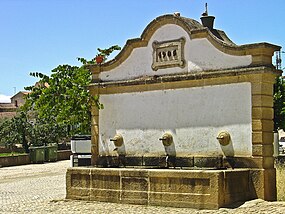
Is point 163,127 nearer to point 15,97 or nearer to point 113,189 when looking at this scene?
point 113,189

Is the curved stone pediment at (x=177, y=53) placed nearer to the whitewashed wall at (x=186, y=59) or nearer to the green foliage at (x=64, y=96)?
the whitewashed wall at (x=186, y=59)

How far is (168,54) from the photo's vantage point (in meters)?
14.4

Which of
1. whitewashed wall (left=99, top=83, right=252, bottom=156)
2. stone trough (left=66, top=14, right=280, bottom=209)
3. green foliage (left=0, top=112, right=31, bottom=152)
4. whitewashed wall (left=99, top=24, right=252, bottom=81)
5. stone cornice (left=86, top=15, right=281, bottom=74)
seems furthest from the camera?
green foliage (left=0, top=112, right=31, bottom=152)

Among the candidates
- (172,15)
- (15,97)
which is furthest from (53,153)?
(15,97)

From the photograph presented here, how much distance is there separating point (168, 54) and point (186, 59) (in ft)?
2.13

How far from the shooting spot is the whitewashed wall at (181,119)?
12.9m

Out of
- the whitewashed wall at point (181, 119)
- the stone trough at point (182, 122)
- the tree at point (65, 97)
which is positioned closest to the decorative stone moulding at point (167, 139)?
the stone trough at point (182, 122)

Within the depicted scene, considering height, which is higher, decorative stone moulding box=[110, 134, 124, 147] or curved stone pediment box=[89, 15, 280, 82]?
curved stone pediment box=[89, 15, 280, 82]

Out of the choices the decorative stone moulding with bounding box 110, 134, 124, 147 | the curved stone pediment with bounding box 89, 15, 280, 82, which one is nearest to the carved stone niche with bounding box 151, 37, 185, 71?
the curved stone pediment with bounding box 89, 15, 280, 82

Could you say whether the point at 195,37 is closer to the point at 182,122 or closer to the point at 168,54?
the point at 168,54

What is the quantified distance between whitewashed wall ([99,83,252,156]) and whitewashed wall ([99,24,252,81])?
533 millimetres

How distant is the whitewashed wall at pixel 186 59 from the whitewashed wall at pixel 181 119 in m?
0.53

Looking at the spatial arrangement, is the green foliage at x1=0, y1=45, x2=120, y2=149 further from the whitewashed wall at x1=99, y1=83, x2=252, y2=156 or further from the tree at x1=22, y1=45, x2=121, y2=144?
the whitewashed wall at x1=99, y1=83, x2=252, y2=156

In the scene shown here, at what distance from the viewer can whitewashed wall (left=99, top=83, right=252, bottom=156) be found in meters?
12.9
